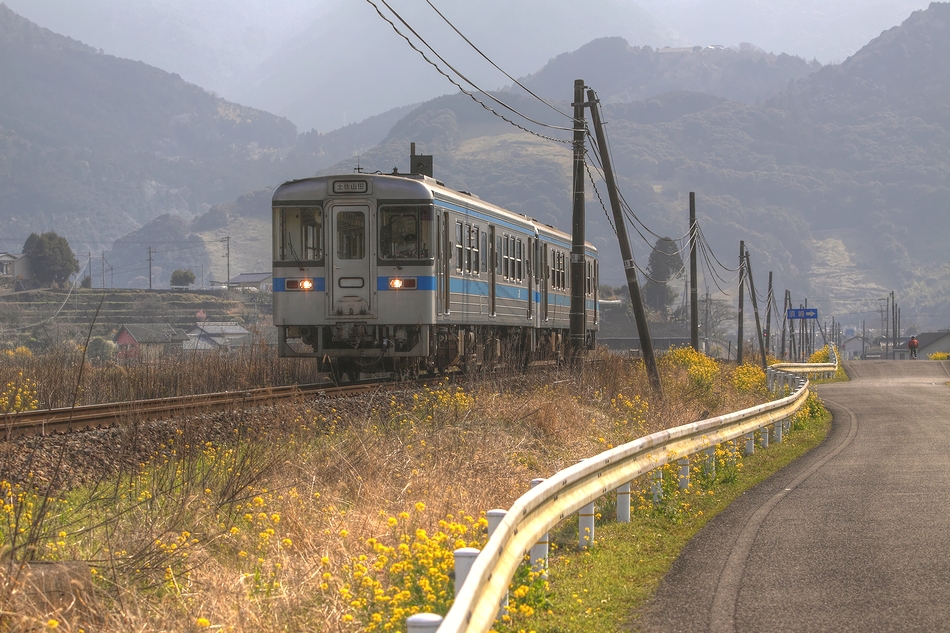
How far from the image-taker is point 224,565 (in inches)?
287

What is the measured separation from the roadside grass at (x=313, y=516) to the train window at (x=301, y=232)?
13.9 ft

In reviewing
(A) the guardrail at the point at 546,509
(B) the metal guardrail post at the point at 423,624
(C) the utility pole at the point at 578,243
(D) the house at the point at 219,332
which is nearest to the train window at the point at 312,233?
(C) the utility pole at the point at 578,243

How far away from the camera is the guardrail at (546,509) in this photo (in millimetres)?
4828

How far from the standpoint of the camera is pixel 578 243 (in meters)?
23.8

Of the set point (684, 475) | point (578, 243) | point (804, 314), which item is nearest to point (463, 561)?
point (684, 475)

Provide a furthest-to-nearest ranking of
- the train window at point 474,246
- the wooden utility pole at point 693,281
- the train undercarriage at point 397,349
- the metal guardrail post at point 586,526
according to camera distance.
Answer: the wooden utility pole at point 693,281 → the train window at point 474,246 → the train undercarriage at point 397,349 → the metal guardrail post at point 586,526

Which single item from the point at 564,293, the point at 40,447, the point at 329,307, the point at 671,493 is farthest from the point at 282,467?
the point at 564,293

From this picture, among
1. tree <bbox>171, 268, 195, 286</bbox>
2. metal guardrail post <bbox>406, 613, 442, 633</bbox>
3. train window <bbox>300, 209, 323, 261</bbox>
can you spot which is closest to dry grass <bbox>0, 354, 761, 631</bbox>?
metal guardrail post <bbox>406, 613, 442, 633</bbox>

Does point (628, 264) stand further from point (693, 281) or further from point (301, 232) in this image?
point (693, 281)

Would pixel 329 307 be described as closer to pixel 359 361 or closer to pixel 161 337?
pixel 359 361

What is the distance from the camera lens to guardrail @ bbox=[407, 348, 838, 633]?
A: 15.8 ft

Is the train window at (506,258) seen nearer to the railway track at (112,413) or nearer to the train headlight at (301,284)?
the train headlight at (301,284)

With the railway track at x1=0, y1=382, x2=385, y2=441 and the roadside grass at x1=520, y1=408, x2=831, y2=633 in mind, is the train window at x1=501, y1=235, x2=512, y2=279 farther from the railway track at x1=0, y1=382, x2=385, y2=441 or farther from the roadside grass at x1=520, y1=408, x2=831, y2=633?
the roadside grass at x1=520, y1=408, x2=831, y2=633

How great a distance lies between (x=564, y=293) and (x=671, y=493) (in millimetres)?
19015
